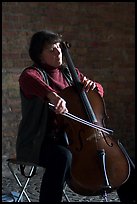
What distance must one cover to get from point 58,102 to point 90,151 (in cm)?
38

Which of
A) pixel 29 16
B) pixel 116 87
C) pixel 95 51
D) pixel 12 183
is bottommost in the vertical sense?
pixel 12 183

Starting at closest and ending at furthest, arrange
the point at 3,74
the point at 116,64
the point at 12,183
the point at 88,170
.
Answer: the point at 88,170, the point at 12,183, the point at 3,74, the point at 116,64

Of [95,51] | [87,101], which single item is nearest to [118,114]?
[95,51]

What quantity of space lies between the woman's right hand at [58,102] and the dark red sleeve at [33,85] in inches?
1.9

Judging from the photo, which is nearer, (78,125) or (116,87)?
(78,125)

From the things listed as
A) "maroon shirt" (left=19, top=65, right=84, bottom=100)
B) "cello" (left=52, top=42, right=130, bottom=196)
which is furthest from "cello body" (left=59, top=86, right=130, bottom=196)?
"maroon shirt" (left=19, top=65, right=84, bottom=100)

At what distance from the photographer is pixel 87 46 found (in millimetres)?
6012

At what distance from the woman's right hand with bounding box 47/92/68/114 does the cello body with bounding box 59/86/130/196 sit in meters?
0.15

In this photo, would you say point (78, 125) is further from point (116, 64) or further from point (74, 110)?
point (116, 64)

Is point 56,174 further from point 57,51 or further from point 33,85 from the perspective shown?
point 57,51

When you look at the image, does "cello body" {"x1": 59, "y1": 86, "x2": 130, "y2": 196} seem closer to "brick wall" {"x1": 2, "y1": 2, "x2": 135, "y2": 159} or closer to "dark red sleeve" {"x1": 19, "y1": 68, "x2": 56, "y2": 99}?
"dark red sleeve" {"x1": 19, "y1": 68, "x2": 56, "y2": 99}

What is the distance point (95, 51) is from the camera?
6051 millimetres

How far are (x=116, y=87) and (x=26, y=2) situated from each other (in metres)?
1.56

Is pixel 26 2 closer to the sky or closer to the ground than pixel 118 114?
closer to the sky
